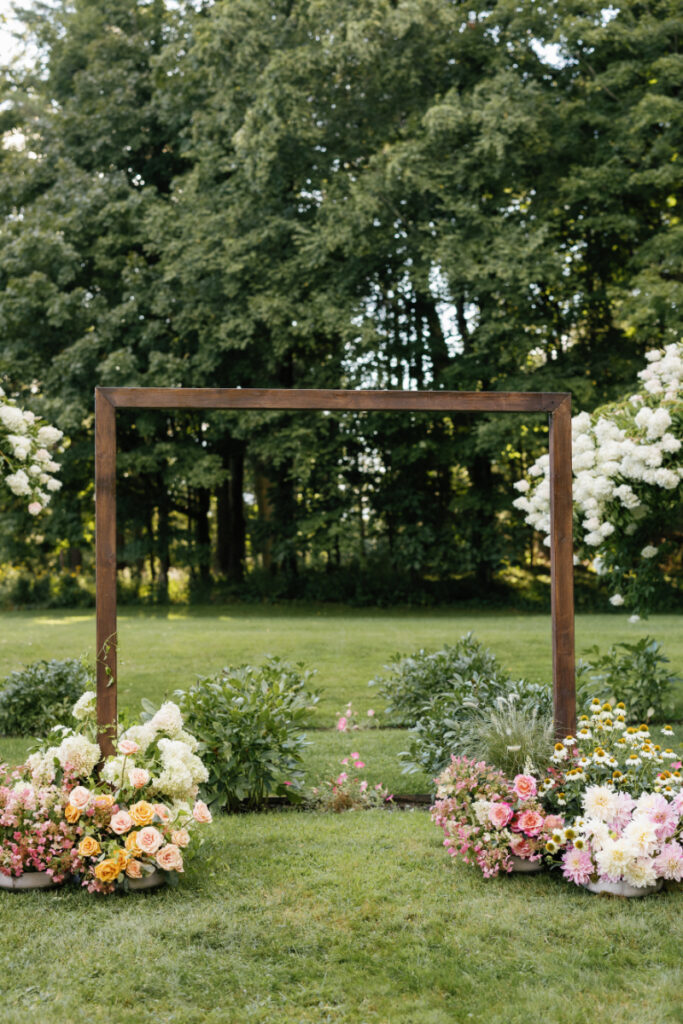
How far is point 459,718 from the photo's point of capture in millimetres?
5355

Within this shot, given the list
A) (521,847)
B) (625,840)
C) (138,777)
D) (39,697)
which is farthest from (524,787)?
(39,697)

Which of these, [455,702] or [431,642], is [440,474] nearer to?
[431,642]

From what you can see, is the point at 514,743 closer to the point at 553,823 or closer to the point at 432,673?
the point at 553,823

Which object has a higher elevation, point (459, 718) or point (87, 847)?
point (459, 718)

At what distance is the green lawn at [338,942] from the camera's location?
2.74 meters

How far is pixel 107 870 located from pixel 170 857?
24 centimetres

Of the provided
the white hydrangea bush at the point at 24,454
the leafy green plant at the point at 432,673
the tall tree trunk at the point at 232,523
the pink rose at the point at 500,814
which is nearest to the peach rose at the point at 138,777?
the pink rose at the point at 500,814

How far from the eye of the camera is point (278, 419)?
679 inches

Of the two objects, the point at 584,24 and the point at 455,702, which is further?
the point at 584,24

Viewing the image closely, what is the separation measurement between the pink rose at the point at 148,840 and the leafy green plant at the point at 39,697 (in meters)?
3.17

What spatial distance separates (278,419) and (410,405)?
43.5 feet

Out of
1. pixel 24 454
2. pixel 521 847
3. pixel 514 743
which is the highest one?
pixel 24 454

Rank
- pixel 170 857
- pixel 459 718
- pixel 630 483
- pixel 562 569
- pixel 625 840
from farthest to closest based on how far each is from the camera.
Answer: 1. pixel 630 483
2. pixel 459 718
3. pixel 562 569
4. pixel 170 857
5. pixel 625 840

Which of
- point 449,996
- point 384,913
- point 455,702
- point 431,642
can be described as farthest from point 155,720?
point 431,642
